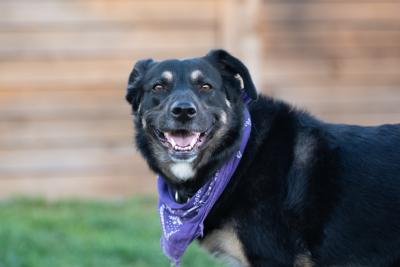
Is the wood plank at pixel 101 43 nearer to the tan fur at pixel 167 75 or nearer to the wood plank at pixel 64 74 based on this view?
the wood plank at pixel 64 74

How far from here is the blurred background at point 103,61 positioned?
8.57 meters

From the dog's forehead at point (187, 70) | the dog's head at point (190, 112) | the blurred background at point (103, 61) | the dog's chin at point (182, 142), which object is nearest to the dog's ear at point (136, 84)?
the dog's head at point (190, 112)

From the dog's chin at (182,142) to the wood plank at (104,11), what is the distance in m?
4.42

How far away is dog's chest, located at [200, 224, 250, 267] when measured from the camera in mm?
4230

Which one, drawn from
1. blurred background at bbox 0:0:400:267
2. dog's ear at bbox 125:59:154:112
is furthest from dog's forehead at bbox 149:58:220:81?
blurred background at bbox 0:0:400:267

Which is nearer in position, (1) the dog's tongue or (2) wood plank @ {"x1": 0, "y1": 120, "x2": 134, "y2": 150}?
(1) the dog's tongue

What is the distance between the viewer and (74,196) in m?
8.47

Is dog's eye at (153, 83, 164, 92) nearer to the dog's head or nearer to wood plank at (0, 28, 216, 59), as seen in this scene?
the dog's head

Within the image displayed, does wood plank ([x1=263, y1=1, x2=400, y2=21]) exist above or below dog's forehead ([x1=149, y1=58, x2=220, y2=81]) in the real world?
below

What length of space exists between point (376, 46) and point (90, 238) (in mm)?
4398

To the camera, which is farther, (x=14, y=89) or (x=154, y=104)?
(x=14, y=89)

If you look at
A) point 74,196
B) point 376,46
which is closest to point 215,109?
point 74,196

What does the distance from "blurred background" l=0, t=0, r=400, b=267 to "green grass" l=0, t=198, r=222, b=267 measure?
601mm

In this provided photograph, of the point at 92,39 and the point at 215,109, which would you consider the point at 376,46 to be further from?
the point at 215,109
